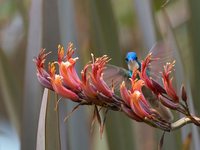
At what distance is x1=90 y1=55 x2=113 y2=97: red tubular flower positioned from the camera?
1.85 ft

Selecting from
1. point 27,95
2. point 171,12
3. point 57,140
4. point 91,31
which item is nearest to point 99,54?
point 91,31

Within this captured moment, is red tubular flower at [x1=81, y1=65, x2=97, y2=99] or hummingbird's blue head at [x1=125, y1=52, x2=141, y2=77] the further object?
hummingbird's blue head at [x1=125, y1=52, x2=141, y2=77]

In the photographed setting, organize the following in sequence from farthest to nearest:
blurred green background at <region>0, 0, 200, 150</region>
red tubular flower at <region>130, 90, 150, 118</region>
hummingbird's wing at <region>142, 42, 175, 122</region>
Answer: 1. blurred green background at <region>0, 0, 200, 150</region>
2. hummingbird's wing at <region>142, 42, 175, 122</region>
3. red tubular flower at <region>130, 90, 150, 118</region>

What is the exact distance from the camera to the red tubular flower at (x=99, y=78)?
56cm

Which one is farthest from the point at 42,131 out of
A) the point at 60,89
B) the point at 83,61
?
the point at 83,61

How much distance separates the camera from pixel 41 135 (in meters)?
0.63

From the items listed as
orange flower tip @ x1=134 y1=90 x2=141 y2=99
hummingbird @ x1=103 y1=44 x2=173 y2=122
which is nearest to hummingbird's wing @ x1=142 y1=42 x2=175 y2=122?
hummingbird @ x1=103 y1=44 x2=173 y2=122

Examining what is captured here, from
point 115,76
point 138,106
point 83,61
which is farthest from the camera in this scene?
point 83,61

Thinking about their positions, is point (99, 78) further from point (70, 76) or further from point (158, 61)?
point (158, 61)

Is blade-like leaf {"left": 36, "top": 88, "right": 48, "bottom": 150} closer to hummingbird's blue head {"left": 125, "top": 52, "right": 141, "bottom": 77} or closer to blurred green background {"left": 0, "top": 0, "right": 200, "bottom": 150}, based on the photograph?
blurred green background {"left": 0, "top": 0, "right": 200, "bottom": 150}

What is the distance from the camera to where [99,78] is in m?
0.58

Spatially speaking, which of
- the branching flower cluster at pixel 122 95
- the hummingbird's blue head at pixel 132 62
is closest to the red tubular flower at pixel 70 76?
the branching flower cluster at pixel 122 95

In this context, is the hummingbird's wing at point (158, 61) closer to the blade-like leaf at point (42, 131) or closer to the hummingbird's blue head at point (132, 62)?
the hummingbird's blue head at point (132, 62)

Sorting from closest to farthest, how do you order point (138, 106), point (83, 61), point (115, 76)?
point (138, 106)
point (115, 76)
point (83, 61)
